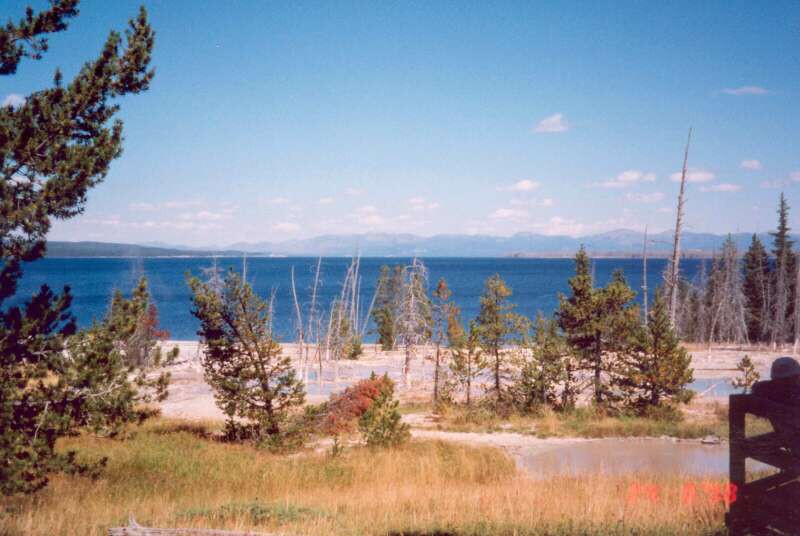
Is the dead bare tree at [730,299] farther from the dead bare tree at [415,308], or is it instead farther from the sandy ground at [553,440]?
the dead bare tree at [415,308]

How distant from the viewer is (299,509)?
8.09 meters

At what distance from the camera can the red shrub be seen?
21.2m

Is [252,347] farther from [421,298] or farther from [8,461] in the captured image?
[421,298]

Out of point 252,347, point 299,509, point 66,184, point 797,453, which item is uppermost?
point 66,184

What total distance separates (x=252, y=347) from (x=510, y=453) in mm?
9319

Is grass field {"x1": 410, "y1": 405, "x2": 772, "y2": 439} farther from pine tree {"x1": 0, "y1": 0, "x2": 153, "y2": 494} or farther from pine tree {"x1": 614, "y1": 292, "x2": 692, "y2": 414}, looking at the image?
pine tree {"x1": 0, "y1": 0, "x2": 153, "y2": 494}

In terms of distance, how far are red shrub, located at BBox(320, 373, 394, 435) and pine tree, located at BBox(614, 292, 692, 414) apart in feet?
31.8

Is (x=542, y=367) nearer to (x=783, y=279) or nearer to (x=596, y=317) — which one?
(x=596, y=317)

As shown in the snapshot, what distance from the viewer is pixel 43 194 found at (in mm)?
8773

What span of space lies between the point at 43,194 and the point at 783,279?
64.9 meters

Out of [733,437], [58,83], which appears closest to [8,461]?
[58,83]

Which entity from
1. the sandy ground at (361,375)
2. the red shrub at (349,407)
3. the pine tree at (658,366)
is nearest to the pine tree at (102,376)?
the red shrub at (349,407)

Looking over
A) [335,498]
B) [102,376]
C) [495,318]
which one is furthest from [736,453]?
[495,318]

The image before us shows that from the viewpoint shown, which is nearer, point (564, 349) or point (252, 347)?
point (252, 347)
